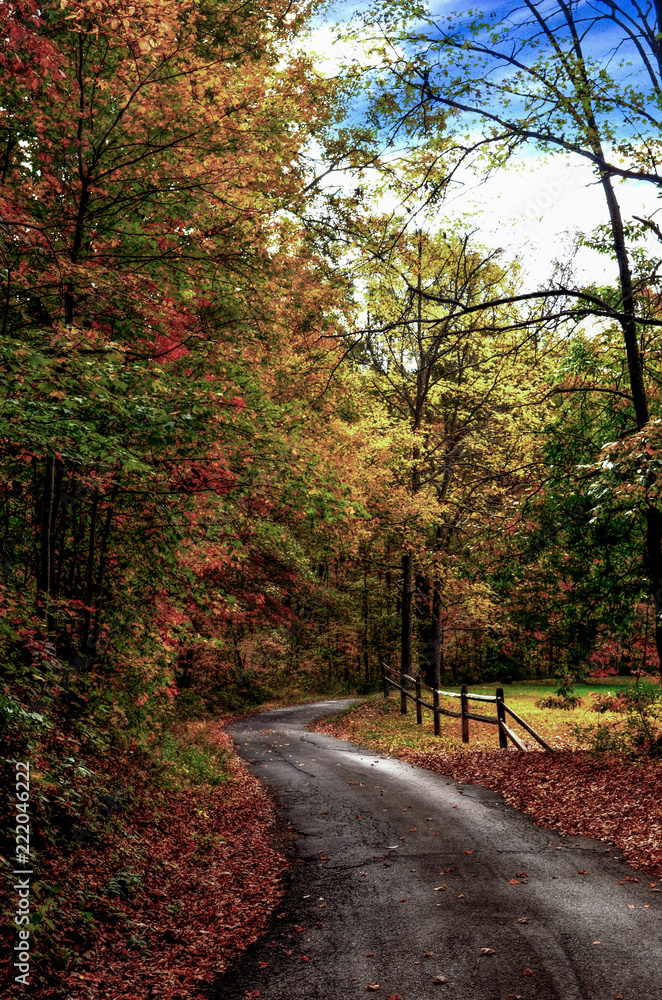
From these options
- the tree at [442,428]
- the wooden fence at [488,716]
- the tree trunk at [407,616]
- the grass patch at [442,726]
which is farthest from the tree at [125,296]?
the tree trunk at [407,616]

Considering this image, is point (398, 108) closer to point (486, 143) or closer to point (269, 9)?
point (486, 143)

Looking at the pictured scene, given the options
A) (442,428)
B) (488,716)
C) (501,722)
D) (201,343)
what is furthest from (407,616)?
(201,343)

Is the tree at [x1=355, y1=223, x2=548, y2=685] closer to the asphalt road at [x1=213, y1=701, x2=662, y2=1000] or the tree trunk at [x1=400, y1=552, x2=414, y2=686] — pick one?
the tree trunk at [x1=400, y1=552, x2=414, y2=686]

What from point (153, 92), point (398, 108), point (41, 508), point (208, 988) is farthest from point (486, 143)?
point (208, 988)

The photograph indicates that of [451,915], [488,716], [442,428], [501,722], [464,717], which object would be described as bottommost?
[488,716]

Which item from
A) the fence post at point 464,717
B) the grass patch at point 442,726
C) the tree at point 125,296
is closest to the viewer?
the tree at point 125,296

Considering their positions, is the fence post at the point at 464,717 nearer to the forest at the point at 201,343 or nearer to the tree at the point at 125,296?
the forest at the point at 201,343

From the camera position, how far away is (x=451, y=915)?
6.26m

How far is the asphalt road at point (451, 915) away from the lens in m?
5.07

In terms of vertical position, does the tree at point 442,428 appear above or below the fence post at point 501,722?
above

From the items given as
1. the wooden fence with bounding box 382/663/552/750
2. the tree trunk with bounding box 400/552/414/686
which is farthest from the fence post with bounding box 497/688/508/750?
the tree trunk with bounding box 400/552/414/686

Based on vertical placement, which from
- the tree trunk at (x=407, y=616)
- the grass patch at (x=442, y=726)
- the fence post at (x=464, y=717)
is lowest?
the grass patch at (x=442, y=726)

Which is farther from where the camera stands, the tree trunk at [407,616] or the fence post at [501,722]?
the tree trunk at [407,616]

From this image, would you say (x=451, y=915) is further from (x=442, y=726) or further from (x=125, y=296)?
(x=442, y=726)
